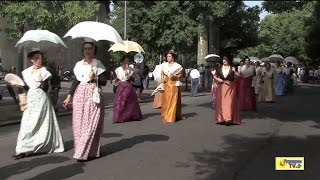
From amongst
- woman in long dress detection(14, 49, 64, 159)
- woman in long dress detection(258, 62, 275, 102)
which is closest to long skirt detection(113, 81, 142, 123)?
woman in long dress detection(14, 49, 64, 159)

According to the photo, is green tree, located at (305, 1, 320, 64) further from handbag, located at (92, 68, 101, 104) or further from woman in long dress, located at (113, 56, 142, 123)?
handbag, located at (92, 68, 101, 104)

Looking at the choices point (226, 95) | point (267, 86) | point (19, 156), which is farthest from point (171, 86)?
point (267, 86)

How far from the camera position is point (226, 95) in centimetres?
1377

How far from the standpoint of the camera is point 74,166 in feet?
28.3

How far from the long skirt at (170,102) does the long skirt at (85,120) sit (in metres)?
5.70

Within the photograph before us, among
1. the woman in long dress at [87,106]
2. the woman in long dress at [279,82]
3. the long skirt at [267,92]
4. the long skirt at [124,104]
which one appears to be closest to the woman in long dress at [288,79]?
the woman in long dress at [279,82]

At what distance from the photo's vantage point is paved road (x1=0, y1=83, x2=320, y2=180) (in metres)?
8.05

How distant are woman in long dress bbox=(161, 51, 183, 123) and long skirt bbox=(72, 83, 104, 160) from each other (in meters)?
5.70

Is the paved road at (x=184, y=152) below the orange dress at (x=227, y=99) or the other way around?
below

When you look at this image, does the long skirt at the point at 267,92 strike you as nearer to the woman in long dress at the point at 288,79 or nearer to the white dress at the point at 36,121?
the woman in long dress at the point at 288,79

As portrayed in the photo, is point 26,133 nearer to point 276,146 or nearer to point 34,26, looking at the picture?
point 276,146

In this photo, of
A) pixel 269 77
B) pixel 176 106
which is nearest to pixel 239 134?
pixel 176 106

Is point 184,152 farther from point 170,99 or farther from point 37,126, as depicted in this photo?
point 170,99

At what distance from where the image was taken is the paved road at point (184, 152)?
8.05 meters
